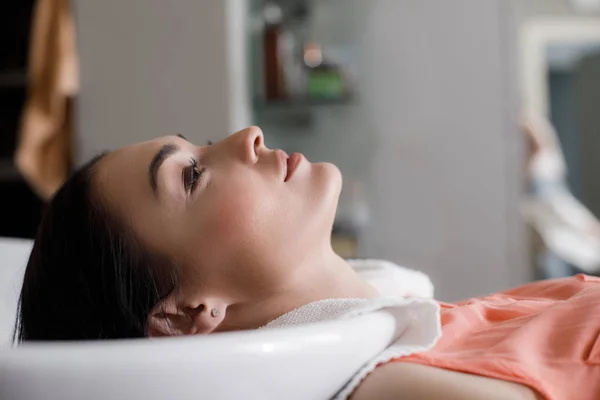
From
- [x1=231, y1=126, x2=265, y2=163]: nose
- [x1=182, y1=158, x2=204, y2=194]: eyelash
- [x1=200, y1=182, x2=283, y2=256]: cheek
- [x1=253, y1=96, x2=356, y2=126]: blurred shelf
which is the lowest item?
[x1=200, y1=182, x2=283, y2=256]: cheek

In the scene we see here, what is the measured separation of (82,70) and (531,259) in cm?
173

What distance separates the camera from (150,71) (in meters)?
1.87

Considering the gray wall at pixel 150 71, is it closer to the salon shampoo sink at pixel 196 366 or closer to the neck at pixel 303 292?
the neck at pixel 303 292

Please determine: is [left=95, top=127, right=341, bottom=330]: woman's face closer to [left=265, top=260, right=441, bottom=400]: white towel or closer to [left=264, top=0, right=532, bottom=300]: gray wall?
[left=265, top=260, right=441, bottom=400]: white towel

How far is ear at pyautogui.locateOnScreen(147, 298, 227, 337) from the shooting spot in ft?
2.50

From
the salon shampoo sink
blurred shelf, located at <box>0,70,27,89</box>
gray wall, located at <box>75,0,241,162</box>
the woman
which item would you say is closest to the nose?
the woman

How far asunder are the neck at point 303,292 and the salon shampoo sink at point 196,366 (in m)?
0.23

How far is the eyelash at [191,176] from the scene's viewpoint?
78 centimetres

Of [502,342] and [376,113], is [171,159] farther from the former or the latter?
[376,113]

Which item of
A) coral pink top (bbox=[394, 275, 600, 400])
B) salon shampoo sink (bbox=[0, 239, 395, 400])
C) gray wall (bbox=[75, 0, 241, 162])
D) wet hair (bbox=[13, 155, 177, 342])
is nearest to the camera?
salon shampoo sink (bbox=[0, 239, 395, 400])

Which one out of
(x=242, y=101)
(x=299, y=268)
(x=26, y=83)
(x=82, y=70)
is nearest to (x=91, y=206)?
(x=299, y=268)

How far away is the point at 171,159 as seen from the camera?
2.61 ft

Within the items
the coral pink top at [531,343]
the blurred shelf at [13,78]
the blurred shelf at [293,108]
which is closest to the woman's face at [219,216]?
the coral pink top at [531,343]

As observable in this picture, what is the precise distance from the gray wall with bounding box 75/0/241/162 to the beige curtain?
0.04 metres
